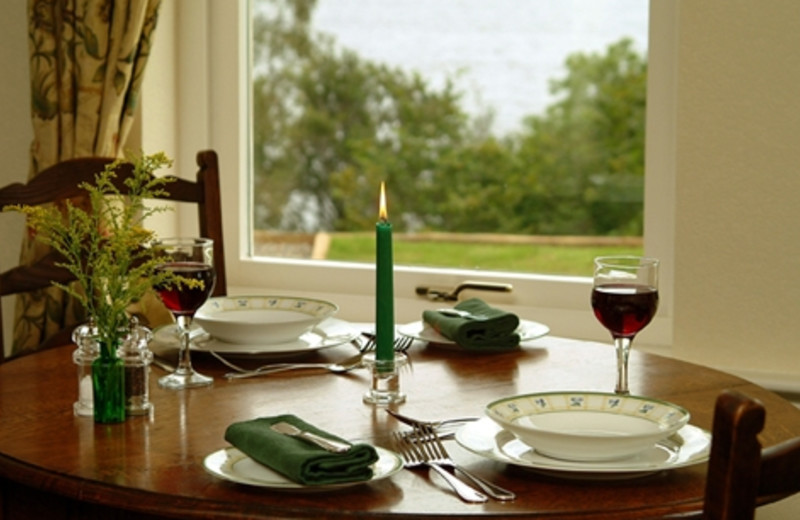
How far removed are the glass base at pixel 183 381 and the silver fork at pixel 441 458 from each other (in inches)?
14.4

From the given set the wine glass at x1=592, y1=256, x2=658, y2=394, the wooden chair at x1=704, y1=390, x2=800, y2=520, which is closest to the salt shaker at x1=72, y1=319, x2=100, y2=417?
the wine glass at x1=592, y1=256, x2=658, y2=394

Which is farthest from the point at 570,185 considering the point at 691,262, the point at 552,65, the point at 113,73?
the point at 113,73

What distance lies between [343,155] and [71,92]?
2.18 feet

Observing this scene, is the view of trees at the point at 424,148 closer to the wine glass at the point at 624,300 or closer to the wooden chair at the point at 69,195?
the wooden chair at the point at 69,195

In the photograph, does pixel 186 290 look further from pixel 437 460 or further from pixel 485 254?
pixel 485 254

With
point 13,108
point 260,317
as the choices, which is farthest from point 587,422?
point 13,108

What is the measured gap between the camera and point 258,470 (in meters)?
1.18

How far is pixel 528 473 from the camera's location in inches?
47.8

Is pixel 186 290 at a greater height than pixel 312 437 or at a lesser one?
greater

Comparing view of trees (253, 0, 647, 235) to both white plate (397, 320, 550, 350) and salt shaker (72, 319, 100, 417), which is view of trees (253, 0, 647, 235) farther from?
salt shaker (72, 319, 100, 417)

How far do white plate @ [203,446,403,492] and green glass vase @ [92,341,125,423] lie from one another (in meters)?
0.21

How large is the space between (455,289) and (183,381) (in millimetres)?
1159

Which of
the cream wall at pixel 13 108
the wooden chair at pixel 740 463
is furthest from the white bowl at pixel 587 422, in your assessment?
the cream wall at pixel 13 108

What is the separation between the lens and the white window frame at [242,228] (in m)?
2.66
